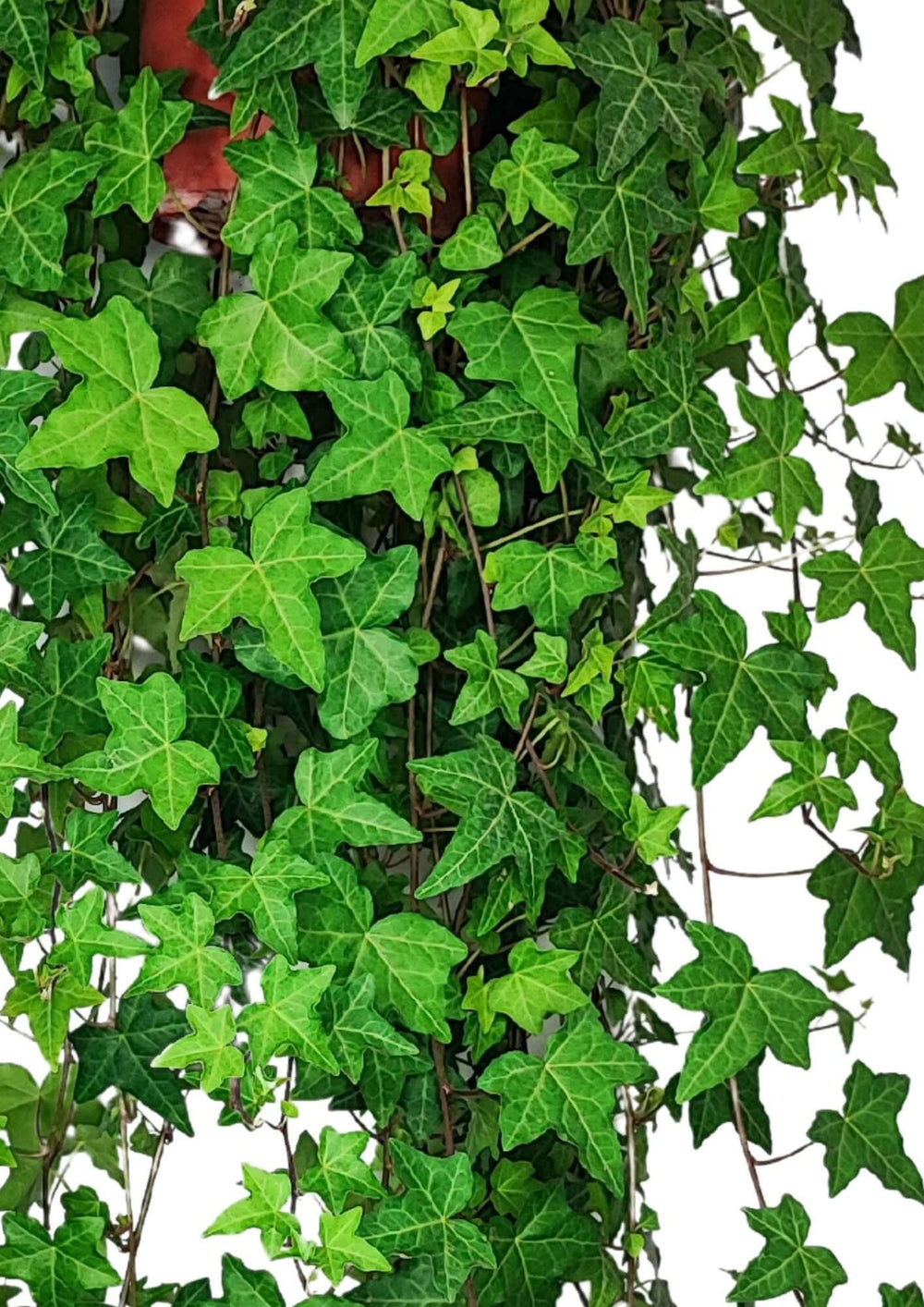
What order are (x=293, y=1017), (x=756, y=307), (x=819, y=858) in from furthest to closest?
(x=819, y=858) → (x=756, y=307) → (x=293, y=1017)

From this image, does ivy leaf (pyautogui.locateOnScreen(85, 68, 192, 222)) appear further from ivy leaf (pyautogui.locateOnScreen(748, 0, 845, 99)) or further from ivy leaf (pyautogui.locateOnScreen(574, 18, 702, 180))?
ivy leaf (pyautogui.locateOnScreen(748, 0, 845, 99))

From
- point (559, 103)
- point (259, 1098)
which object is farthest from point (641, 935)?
point (559, 103)

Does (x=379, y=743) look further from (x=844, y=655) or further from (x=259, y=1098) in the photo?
(x=844, y=655)

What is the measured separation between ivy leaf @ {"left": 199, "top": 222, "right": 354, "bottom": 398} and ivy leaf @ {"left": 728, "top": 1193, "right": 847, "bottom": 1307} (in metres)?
0.55

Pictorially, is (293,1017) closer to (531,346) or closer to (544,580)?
(544,580)

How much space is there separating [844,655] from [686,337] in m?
0.43

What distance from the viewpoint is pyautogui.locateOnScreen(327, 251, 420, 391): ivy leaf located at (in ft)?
2.88

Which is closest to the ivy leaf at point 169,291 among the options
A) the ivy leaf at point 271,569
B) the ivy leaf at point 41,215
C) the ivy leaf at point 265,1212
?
the ivy leaf at point 41,215

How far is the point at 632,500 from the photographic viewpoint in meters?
0.91

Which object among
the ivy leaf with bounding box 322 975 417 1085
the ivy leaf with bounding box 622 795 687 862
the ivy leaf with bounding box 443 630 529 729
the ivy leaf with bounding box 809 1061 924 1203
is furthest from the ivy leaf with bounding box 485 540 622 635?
the ivy leaf with bounding box 809 1061 924 1203

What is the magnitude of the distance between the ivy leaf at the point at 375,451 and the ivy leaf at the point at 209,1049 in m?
0.29

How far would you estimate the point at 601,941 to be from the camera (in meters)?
0.95

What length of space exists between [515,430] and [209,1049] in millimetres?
387

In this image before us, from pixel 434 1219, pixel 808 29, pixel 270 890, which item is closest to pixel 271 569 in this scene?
pixel 270 890
